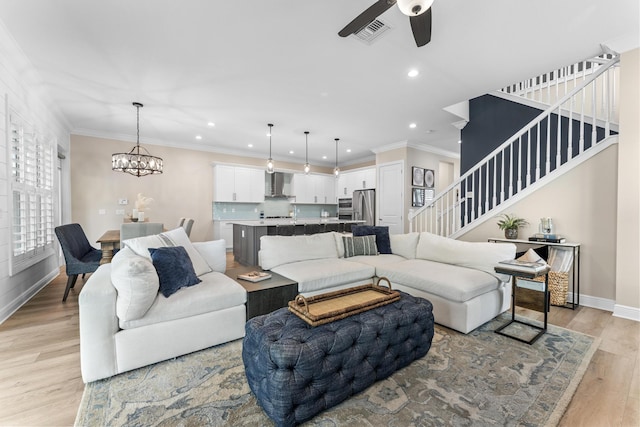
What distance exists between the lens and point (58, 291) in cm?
375

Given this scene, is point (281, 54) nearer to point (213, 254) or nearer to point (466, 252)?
point (213, 254)

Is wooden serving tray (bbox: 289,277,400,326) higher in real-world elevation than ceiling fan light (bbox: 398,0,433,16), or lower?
lower

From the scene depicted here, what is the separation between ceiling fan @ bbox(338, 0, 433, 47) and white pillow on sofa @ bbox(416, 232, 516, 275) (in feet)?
7.19

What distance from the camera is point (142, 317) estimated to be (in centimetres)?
197

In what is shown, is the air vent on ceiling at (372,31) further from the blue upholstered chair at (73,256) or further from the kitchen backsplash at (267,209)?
the kitchen backsplash at (267,209)

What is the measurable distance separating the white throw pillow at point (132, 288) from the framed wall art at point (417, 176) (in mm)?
6061

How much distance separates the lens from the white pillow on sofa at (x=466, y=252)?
9.73 feet

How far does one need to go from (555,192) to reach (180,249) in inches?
174

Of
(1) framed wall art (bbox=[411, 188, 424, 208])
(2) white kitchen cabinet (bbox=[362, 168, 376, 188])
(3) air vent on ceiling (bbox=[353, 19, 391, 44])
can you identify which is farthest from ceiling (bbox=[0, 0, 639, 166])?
(2) white kitchen cabinet (bbox=[362, 168, 376, 188])

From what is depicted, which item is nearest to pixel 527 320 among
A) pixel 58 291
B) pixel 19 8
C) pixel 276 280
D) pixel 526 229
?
pixel 526 229

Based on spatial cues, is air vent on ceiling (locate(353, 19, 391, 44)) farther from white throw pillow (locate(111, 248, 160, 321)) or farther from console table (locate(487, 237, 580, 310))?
console table (locate(487, 237, 580, 310))

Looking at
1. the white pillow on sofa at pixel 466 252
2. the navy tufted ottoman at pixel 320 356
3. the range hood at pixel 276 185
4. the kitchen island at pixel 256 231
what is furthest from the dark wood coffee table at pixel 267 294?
the range hood at pixel 276 185

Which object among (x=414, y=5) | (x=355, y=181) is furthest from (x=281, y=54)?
(x=355, y=181)

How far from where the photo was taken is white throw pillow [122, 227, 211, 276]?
2.46 meters
